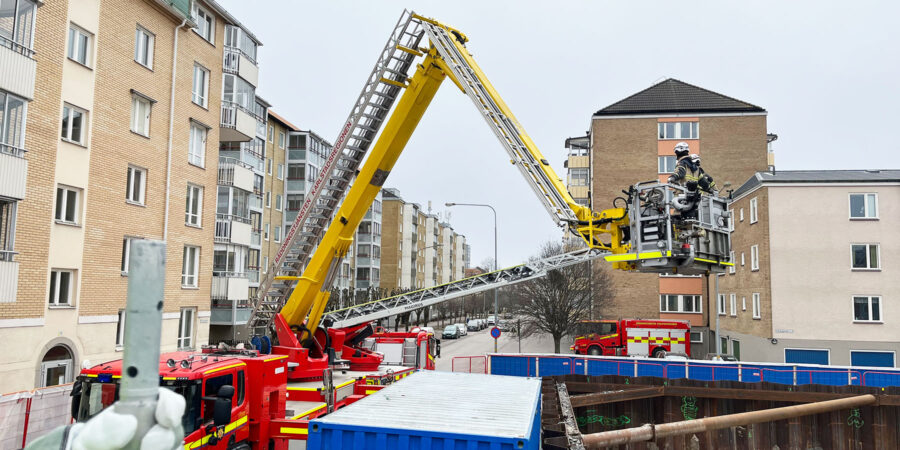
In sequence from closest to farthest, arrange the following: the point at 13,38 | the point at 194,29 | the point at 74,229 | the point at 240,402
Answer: the point at 240,402
the point at 13,38
the point at 74,229
the point at 194,29

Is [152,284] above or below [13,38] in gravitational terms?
below

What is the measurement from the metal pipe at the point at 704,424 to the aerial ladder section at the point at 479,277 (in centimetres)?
240

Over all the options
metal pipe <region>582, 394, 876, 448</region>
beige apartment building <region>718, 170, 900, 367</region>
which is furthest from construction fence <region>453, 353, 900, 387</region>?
beige apartment building <region>718, 170, 900, 367</region>

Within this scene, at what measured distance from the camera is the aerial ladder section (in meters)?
10.2

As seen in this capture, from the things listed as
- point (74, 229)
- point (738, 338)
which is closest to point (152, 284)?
point (74, 229)

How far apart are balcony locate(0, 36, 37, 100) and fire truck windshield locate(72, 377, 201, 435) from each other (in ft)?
33.1

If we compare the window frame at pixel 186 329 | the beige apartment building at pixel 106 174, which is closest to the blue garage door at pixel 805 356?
the beige apartment building at pixel 106 174

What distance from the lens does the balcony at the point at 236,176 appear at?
29625mm

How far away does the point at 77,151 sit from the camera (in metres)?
18.2

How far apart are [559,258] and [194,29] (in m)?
16.0

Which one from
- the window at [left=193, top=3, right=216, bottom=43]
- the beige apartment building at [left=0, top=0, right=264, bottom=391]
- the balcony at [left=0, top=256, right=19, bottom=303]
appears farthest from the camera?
the window at [left=193, top=3, right=216, bottom=43]

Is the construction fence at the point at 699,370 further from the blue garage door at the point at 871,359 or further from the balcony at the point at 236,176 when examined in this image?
the balcony at the point at 236,176

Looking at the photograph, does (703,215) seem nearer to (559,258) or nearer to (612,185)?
(559,258)

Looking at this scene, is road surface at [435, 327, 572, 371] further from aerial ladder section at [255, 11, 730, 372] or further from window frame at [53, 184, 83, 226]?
window frame at [53, 184, 83, 226]
